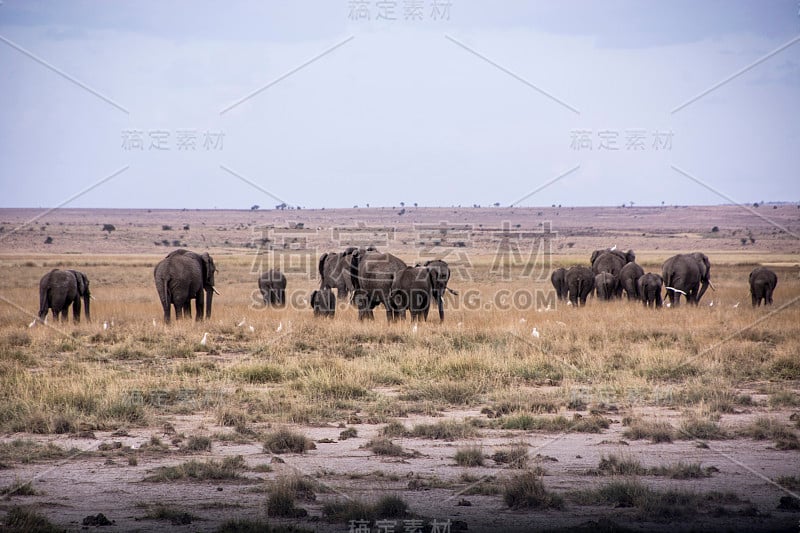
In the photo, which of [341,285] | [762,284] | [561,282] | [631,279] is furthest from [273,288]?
[762,284]

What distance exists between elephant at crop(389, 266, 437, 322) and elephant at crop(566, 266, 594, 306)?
1014cm

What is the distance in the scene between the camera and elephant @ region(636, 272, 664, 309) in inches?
1182

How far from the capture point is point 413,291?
79.3ft

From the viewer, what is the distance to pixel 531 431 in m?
12.6

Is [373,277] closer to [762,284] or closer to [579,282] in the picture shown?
[579,282]

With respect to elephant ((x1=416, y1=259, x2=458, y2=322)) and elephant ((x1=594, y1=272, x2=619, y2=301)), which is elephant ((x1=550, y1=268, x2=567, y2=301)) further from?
elephant ((x1=416, y1=259, x2=458, y2=322))

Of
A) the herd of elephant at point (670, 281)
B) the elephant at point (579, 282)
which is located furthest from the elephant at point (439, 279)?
the elephant at point (579, 282)

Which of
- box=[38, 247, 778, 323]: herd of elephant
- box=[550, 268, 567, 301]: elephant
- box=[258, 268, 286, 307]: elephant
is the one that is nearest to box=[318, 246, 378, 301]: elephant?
box=[38, 247, 778, 323]: herd of elephant

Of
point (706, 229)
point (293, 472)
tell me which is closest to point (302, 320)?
point (293, 472)

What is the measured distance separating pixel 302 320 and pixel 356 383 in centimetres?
936

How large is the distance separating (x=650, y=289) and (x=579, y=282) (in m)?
3.55

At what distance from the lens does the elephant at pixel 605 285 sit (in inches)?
1305

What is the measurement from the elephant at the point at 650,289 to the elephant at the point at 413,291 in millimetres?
9001

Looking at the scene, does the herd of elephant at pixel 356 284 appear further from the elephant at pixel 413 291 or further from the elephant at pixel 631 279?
the elephant at pixel 631 279
